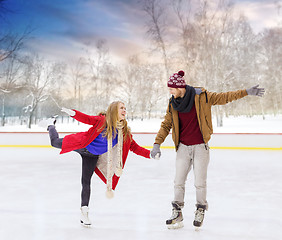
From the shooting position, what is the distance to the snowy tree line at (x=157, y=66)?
17172 mm

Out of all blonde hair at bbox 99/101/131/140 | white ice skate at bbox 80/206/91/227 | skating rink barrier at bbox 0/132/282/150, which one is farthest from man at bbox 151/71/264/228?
skating rink barrier at bbox 0/132/282/150

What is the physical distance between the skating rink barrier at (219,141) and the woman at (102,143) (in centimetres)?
572

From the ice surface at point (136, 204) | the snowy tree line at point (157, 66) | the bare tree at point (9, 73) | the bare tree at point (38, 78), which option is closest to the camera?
the ice surface at point (136, 204)

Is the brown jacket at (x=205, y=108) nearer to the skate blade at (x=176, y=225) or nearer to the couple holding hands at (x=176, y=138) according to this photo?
the couple holding hands at (x=176, y=138)

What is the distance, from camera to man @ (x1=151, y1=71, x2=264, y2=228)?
8.19 feet

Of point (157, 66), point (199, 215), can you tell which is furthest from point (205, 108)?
point (157, 66)

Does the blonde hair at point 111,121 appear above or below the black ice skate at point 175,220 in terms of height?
above

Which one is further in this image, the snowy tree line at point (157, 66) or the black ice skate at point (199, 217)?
the snowy tree line at point (157, 66)

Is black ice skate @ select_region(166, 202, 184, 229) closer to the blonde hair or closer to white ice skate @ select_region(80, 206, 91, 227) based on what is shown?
white ice skate @ select_region(80, 206, 91, 227)

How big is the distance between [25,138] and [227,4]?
1293 centimetres

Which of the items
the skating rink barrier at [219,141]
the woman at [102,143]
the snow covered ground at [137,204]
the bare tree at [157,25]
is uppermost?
the bare tree at [157,25]

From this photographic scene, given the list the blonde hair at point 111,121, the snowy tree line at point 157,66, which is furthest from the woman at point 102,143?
the snowy tree line at point 157,66

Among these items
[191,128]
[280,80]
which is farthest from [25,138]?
[280,80]

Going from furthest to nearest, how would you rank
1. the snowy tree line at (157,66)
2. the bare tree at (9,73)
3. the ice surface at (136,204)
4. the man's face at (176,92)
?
the bare tree at (9,73), the snowy tree line at (157,66), the man's face at (176,92), the ice surface at (136,204)
